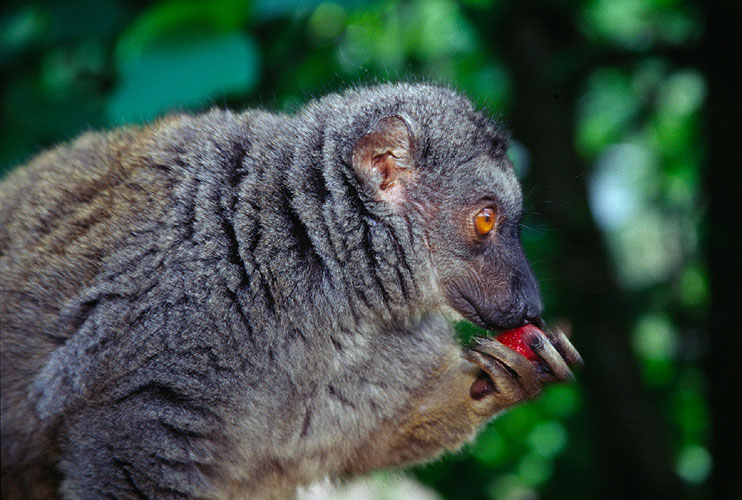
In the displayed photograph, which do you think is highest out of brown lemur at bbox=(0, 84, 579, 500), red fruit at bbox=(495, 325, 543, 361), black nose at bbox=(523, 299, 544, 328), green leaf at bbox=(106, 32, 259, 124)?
green leaf at bbox=(106, 32, 259, 124)

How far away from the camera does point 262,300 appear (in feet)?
9.58

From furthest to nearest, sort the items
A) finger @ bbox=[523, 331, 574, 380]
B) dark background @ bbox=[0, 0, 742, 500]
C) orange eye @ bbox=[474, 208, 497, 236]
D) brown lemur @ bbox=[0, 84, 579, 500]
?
1. dark background @ bbox=[0, 0, 742, 500]
2. orange eye @ bbox=[474, 208, 497, 236]
3. finger @ bbox=[523, 331, 574, 380]
4. brown lemur @ bbox=[0, 84, 579, 500]

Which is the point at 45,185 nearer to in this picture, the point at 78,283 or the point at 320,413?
the point at 78,283

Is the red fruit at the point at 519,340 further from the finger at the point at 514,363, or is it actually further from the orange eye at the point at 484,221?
the orange eye at the point at 484,221

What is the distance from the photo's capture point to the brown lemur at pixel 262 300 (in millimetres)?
2799

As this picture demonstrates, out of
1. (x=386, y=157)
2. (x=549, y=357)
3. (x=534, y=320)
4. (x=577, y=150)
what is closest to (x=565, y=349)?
(x=549, y=357)

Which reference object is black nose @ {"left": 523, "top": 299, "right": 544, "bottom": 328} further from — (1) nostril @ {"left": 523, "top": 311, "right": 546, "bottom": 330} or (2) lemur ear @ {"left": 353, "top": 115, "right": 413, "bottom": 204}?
(2) lemur ear @ {"left": 353, "top": 115, "right": 413, "bottom": 204}

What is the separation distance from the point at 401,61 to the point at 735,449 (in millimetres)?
3827

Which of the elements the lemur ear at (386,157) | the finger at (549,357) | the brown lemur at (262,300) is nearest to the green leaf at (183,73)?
the brown lemur at (262,300)

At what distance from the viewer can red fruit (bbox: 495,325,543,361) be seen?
10.7 feet

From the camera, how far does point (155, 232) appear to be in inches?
116

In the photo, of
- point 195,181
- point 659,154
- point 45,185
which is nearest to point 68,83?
point 45,185

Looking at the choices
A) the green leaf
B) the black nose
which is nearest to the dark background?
the green leaf

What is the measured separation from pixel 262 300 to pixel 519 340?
1143 mm
